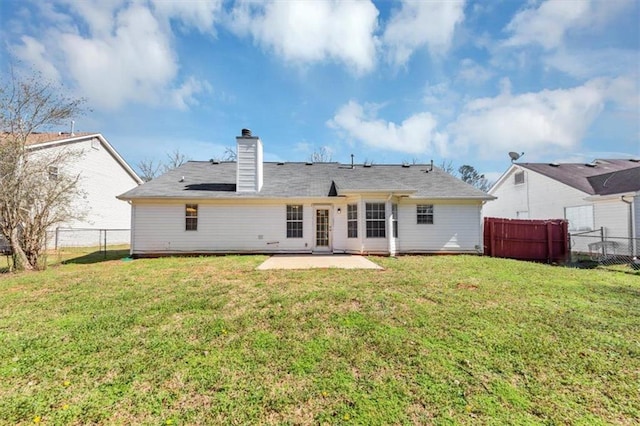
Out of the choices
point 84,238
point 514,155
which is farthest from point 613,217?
point 84,238

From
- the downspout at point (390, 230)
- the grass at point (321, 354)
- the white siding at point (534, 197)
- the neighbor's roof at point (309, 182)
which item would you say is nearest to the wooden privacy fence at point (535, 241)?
the neighbor's roof at point (309, 182)

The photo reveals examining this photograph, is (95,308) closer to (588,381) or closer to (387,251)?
(588,381)

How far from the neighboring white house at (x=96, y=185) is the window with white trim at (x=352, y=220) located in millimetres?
14038

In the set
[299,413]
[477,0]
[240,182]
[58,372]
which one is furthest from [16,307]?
[477,0]

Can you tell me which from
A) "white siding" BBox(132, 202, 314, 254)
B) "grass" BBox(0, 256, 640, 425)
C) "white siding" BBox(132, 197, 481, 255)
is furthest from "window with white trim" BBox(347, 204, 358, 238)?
"grass" BBox(0, 256, 640, 425)

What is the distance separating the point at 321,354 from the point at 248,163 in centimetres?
1056

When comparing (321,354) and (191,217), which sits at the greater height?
(191,217)

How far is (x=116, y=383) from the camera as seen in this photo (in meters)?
3.07

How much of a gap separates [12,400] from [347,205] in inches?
419

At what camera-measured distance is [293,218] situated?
12453mm

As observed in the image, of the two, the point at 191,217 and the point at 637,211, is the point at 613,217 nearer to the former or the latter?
the point at 637,211

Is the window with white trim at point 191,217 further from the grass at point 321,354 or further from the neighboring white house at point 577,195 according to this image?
the neighboring white house at point 577,195

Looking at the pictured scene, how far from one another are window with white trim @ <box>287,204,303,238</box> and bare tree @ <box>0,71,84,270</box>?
8024mm

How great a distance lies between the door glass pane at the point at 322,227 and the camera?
1245 centimetres
